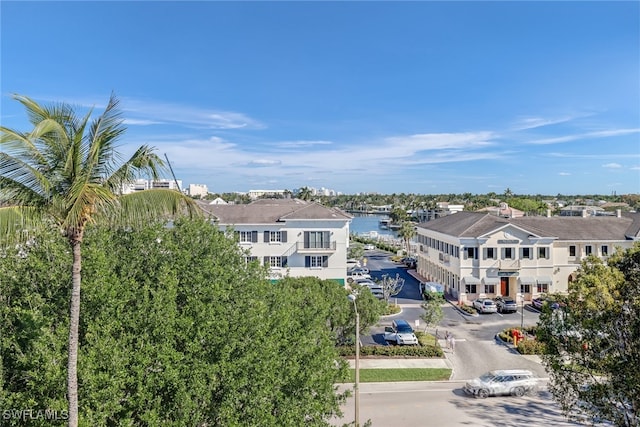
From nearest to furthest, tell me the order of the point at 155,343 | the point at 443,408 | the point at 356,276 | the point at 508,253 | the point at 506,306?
the point at 155,343 < the point at 443,408 < the point at 506,306 < the point at 508,253 < the point at 356,276

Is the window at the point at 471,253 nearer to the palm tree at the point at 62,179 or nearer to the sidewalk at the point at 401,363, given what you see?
the sidewalk at the point at 401,363

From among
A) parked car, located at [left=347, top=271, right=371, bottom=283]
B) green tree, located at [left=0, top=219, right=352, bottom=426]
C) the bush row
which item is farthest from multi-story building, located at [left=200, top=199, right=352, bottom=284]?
green tree, located at [left=0, top=219, right=352, bottom=426]

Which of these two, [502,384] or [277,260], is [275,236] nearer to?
[277,260]

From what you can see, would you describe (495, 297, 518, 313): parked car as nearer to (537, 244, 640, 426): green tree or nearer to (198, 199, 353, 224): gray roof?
(198, 199, 353, 224): gray roof

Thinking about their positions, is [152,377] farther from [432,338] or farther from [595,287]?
[432,338]

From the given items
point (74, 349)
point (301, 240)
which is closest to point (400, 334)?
point (301, 240)

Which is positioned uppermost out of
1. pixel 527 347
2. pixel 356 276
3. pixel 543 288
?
pixel 543 288

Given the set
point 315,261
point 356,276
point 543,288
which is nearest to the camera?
point 315,261

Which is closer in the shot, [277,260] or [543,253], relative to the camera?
[277,260]
